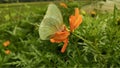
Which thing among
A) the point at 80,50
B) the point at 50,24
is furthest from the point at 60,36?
the point at 80,50

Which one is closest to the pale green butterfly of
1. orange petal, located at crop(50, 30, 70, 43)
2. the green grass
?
orange petal, located at crop(50, 30, 70, 43)

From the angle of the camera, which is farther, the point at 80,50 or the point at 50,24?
the point at 80,50

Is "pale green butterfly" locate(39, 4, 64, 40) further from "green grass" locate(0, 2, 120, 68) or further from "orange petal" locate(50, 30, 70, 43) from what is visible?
"green grass" locate(0, 2, 120, 68)

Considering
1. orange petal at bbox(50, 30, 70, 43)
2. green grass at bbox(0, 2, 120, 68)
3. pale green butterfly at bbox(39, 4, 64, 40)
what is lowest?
green grass at bbox(0, 2, 120, 68)

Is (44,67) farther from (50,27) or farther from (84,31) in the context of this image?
(50,27)

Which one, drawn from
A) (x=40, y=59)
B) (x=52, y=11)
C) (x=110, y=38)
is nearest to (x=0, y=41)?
(x=40, y=59)

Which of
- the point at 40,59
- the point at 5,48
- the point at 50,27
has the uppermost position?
the point at 50,27

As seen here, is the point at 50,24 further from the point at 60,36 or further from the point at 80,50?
the point at 80,50

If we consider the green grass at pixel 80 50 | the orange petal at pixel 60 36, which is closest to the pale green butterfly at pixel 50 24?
the orange petal at pixel 60 36

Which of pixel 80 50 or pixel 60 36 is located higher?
pixel 60 36
